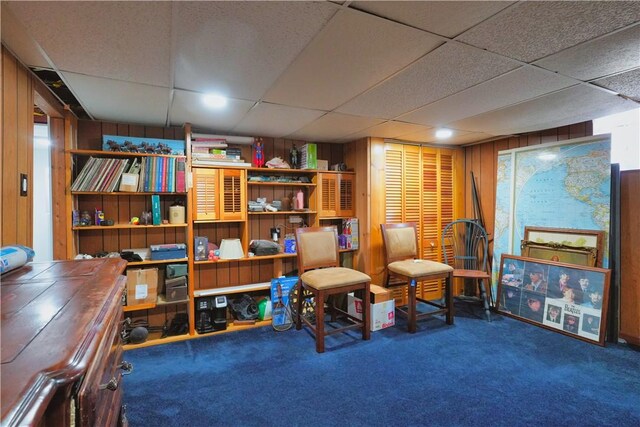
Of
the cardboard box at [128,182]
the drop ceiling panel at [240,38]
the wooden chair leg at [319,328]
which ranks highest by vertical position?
the drop ceiling panel at [240,38]

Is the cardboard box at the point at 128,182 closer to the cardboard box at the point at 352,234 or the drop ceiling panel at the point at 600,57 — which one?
the cardboard box at the point at 352,234

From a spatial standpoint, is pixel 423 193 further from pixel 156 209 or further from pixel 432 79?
pixel 156 209

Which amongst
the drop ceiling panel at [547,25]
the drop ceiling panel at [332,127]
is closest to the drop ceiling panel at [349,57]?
the drop ceiling panel at [547,25]

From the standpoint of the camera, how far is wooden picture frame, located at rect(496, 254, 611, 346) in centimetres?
273

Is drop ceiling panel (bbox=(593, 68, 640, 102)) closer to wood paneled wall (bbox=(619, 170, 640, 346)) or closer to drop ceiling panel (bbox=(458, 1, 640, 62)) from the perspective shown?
drop ceiling panel (bbox=(458, 1, 640, 62))

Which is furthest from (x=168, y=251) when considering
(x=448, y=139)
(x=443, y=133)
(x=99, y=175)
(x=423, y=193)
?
(x=448, y=139)

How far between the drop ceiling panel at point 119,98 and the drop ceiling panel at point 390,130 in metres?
1.92

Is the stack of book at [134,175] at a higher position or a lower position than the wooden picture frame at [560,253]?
higher

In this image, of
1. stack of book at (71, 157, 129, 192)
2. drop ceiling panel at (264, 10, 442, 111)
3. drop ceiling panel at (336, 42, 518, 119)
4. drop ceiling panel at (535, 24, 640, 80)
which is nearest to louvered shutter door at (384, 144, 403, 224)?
drop ceiling panel at (336, 42, 518, 119)

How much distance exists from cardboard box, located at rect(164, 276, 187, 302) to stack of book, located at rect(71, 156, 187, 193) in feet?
2.80

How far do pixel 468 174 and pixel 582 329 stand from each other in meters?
2.15

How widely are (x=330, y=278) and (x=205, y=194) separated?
1.49m

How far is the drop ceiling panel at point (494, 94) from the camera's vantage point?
191 cm

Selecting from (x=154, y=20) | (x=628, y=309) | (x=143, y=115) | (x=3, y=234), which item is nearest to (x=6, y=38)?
(x=154, y=20)
